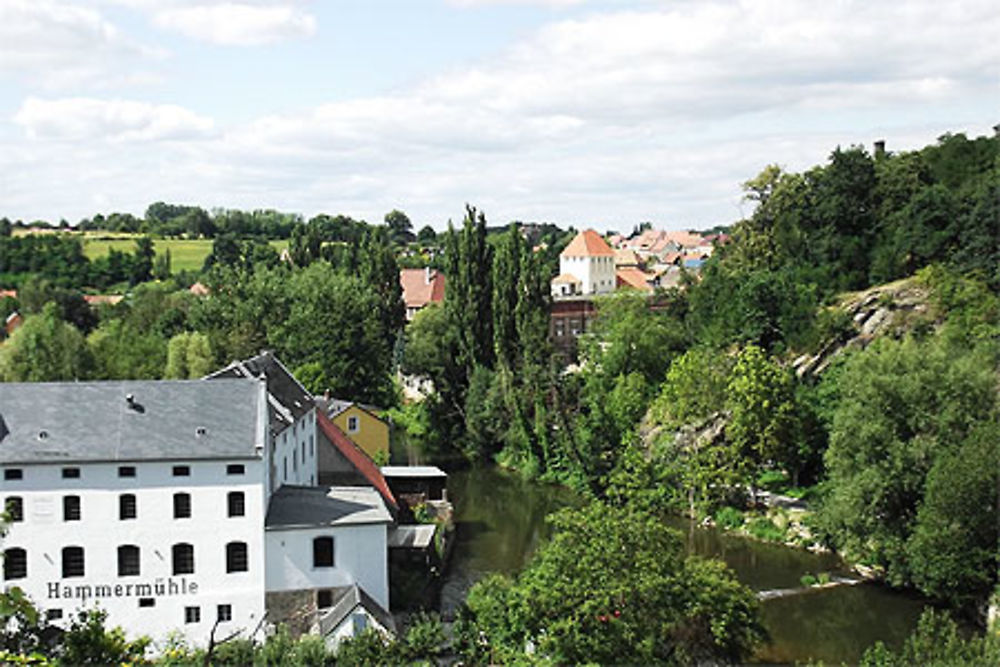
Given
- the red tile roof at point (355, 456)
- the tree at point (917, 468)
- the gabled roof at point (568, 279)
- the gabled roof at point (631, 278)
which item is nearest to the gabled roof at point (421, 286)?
the gabled roof at point (568, 279)

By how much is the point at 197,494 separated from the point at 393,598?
19.9 feet

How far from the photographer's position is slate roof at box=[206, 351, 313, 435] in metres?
30.5

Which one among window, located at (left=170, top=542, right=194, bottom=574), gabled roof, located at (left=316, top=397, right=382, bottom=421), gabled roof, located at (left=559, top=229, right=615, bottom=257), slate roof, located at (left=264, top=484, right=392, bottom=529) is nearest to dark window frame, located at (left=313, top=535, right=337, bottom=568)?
slate roof, located at (left=264, top=484, right=392, bottom=529)

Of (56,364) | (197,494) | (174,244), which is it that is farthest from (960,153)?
(174,244)

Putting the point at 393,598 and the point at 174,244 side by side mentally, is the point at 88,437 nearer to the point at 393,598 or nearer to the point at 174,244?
the point at 393,598

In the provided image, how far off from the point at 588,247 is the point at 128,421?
213 feet

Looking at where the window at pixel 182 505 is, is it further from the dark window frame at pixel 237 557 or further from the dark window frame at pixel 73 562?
the dark window frame at pixel 73 562

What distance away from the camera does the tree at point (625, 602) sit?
19.8m

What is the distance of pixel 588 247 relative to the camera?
8838 centimetres

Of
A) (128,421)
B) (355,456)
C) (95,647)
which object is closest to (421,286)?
(355,456)

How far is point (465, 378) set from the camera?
5384 centimetres

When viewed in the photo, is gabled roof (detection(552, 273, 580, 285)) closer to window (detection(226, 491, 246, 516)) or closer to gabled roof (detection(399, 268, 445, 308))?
gabled roof (detection(399, 268, 445, 308))

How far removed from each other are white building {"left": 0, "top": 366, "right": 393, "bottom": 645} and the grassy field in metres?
81.5

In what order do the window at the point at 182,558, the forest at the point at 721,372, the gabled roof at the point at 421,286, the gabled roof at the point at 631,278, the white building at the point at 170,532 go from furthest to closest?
the gabled roof at the point at 631,278 < the gabled roof at the point at 421,286 < the forest at the point at 721,372 < the window at the point at 182,558 < the white building at the point at 170,532
